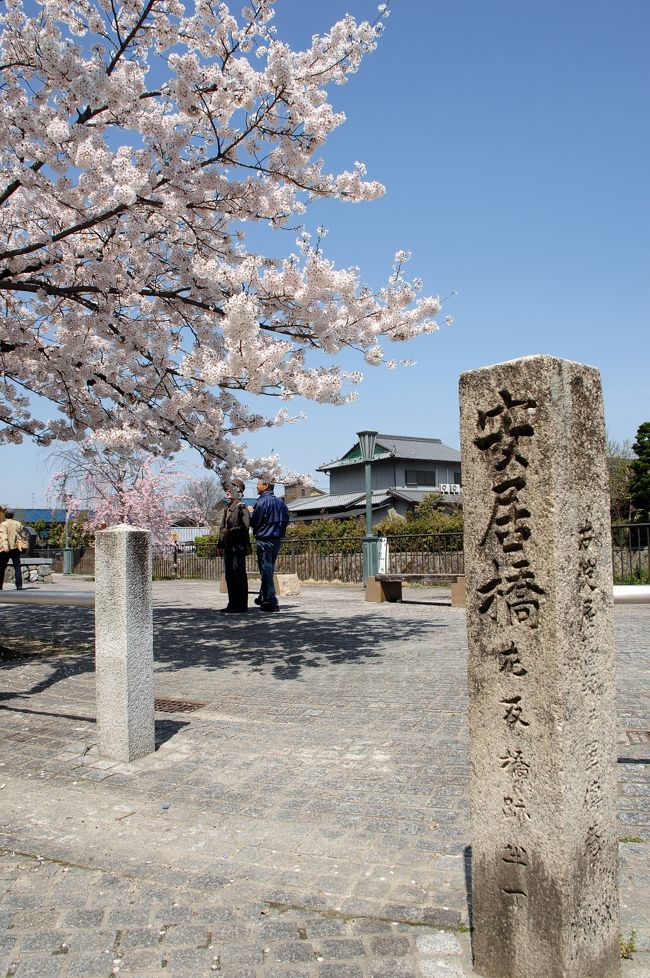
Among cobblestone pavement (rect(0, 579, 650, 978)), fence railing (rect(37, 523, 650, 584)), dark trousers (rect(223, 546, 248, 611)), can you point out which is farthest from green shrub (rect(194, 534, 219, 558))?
cobblestone pavement (rect(0, 579, 650, 978))

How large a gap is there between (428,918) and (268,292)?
751cm

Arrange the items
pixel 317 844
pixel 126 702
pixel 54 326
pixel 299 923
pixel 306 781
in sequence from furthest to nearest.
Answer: pixel 54 326 → pixel 126 702 → pixel 306 781 → pixel 317 844 → pixel 299 923

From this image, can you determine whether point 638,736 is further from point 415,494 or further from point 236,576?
point 415,494

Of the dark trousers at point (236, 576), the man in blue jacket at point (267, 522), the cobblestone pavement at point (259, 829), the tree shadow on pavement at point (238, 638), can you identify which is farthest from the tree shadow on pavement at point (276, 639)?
the man in blue jacket at point (267, 522)

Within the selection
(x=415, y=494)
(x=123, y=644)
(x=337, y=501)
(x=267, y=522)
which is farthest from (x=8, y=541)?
(x=337, y=501)

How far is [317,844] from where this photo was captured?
146 inches

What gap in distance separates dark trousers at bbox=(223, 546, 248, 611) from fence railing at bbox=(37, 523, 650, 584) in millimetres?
4169

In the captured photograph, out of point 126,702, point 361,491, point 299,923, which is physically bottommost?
point 299,923

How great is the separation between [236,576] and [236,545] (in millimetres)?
843

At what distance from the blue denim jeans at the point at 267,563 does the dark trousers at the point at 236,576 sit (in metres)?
Answer: 0.33

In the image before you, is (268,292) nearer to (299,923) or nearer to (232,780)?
(232,780)

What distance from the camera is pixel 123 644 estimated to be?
505cm

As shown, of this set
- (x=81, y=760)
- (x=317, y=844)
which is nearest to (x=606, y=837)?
(x=317, y=844)

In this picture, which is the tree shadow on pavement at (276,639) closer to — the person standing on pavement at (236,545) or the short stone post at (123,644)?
the person standing on pavement at (236,545)
